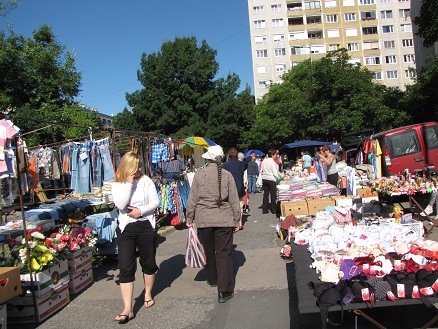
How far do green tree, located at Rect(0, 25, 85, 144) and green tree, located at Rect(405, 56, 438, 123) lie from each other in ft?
66.0

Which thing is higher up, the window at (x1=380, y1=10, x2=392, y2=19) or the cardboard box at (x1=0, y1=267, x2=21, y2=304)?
the window at (x1=380, y1=10, x2=392, y2=19)

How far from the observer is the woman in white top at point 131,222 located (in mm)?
4348

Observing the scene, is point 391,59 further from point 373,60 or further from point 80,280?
point 80,280

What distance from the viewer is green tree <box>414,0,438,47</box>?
72.8ft

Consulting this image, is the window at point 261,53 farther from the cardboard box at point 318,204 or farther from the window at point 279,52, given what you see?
the cardboard box at point 318,204

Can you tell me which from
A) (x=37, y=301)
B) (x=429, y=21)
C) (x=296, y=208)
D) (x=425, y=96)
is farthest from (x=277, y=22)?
(x=37, y=301)

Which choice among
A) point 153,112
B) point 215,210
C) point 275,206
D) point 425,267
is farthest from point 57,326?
point 153,112

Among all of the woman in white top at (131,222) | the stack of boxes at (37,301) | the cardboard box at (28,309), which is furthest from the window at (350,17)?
the cardboard box at (28,309)

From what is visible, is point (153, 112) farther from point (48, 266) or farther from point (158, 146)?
point (48, 266)

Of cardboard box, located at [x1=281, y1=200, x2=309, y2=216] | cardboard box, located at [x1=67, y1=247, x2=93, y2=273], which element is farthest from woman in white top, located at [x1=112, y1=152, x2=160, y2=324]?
cardboard box, located at [x1=281, y1=200, x2=309, y2=216]

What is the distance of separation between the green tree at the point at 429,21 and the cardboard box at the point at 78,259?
23.3 metres

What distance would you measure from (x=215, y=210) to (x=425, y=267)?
2.30 metres

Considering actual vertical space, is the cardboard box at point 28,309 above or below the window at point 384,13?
below

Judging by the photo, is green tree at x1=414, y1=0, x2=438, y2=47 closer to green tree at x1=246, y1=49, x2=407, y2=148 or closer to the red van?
green tree at x1=246, y1=49, x2=407, y2=148
